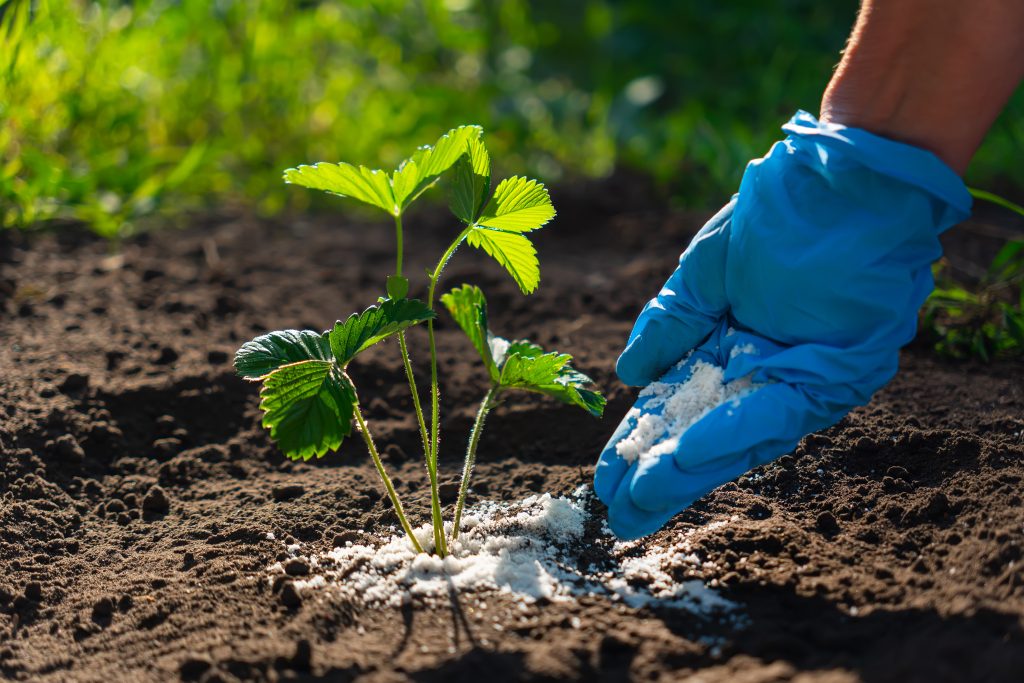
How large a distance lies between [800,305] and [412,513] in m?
0.89

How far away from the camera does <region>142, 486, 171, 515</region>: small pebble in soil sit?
2.24 m

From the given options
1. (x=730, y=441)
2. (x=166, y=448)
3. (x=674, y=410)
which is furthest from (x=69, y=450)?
(x=730, y=441)

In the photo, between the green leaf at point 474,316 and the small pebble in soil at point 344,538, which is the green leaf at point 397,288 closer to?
the green leaf at point 474,316

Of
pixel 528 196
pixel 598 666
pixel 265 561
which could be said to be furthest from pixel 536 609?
pixel 528 196

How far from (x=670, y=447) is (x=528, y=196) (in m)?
0.51

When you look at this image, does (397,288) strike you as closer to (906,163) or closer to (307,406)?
(307,406)

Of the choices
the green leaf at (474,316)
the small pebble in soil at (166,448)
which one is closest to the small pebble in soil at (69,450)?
the small pebble in soil at (166,448)

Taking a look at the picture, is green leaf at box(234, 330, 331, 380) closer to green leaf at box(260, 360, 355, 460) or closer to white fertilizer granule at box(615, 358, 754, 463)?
green leaf at box(260, 360, 355, 460)

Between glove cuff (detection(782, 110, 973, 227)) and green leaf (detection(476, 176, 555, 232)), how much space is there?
53 cm

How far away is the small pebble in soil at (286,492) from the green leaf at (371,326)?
0.59 meters

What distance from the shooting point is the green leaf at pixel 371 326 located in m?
1.74

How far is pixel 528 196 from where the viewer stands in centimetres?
185

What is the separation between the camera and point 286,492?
Answer: 7.35 ft

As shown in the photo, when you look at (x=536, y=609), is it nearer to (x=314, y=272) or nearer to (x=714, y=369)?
(x=714, y=369)
